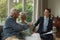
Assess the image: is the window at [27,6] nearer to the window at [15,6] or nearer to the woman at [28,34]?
the window at [15,6]

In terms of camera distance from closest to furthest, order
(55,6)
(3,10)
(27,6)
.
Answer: (3,10)
(27,6)
(55,6)

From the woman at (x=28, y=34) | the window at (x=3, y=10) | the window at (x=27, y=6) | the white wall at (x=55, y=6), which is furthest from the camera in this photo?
the white wall at (x=55, y=6)

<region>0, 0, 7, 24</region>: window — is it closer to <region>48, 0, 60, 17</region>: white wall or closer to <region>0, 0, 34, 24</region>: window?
<region>0, 0, 34, 24</region>: window

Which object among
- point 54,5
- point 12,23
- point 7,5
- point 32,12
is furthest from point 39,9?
point 12,23

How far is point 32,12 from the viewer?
658 centimetres

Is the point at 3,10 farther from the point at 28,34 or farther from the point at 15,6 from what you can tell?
the point at 28,34

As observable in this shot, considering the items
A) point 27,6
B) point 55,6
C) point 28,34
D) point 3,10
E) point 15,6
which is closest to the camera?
point 28,34

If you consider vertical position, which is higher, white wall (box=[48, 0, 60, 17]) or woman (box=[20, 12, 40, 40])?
white wall (box=[48, 0, 60, 17])

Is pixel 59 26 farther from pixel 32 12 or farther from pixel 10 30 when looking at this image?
pixel 10 30

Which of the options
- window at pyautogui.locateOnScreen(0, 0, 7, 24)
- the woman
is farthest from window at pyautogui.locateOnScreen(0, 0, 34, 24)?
the woman

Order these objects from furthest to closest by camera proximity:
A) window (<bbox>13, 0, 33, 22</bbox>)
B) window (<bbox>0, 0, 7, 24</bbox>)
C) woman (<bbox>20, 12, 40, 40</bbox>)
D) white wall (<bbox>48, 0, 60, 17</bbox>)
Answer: white wall (<bbox>48, 0, 60, 17</bbox>) < window (<bbox>13, 0, 33, 22</bbox>) < window (<bbox>0, 0, 7, 24</bbox>) < woman (<bbox>20, 12, 40, 40</bbox>)

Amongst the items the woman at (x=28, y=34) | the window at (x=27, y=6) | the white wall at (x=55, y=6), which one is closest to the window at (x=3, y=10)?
the window at (x=27, y=6)

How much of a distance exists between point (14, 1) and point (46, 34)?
1.68m

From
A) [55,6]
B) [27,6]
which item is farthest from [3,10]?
[55,6]
